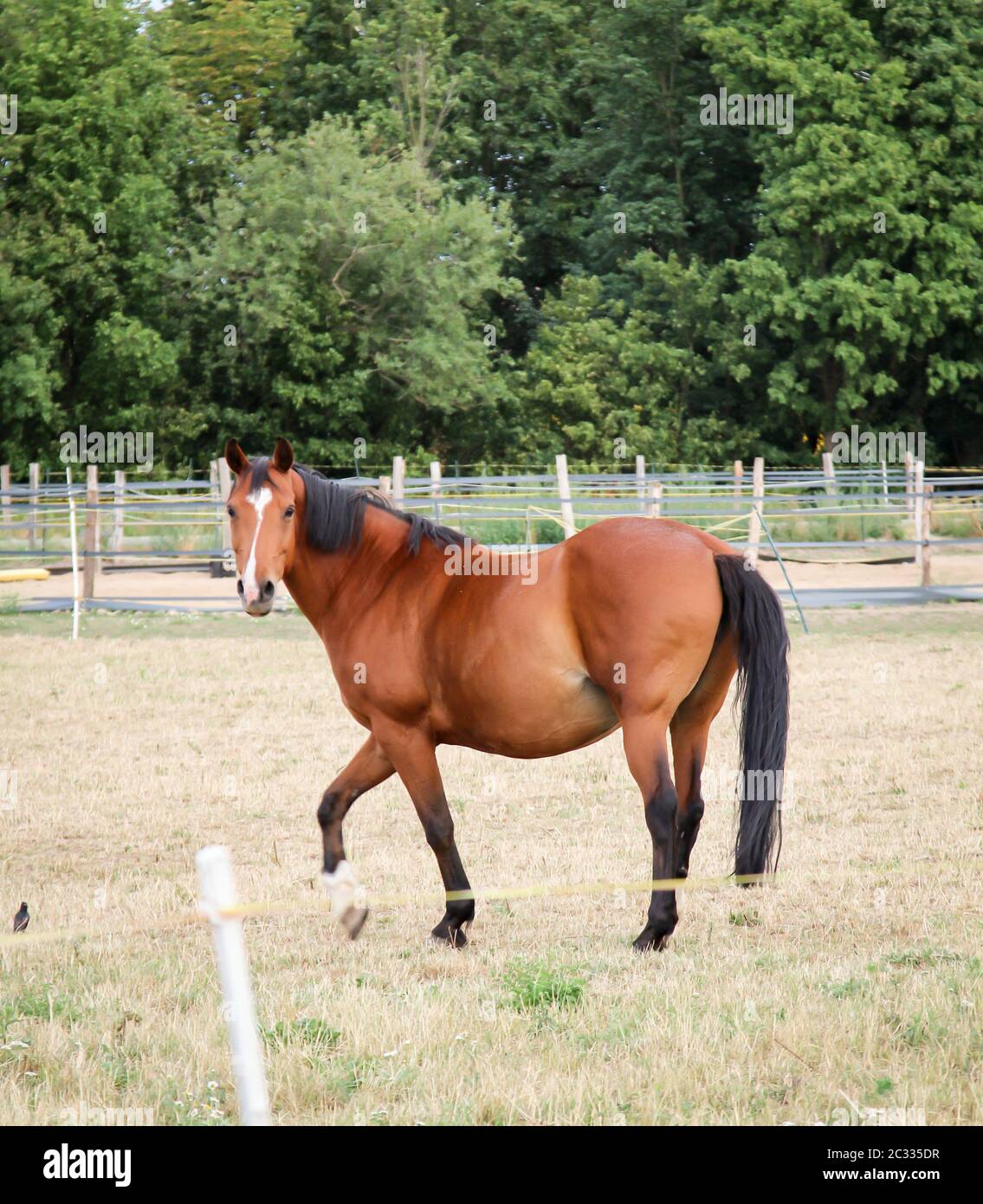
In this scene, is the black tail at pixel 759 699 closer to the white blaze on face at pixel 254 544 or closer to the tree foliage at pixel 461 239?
the white blaze on face at pixel 254 544

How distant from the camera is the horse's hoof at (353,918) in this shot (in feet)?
17.8

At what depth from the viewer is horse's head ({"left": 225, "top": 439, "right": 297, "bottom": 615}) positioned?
5.05 metres

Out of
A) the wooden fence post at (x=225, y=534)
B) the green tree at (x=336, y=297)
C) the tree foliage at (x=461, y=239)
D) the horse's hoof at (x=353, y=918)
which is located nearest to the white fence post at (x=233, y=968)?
the horse's hoof at (x=353, y=918)

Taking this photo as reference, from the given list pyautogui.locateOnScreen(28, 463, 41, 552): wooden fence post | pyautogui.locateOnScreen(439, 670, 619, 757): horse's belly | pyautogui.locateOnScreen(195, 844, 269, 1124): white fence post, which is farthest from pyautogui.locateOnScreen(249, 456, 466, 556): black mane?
pyautogui.locateOnScreen(28, 463, 41, 552): wooden fence post

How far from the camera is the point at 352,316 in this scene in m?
35.4

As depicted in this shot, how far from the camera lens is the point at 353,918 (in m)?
5.43

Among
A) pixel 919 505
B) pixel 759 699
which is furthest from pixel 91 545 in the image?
pixel 759 699

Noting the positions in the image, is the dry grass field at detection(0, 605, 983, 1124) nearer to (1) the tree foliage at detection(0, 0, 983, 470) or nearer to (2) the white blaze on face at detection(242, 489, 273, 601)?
(2) the white blaze on face at detection(242, 489, 273, 601)

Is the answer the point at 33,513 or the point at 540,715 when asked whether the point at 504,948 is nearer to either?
the point at 540,715

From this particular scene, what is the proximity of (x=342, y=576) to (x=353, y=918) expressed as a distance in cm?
142

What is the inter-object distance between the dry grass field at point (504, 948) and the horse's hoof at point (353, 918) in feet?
0.24

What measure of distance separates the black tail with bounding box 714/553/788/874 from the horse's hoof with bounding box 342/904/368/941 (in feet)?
5.03

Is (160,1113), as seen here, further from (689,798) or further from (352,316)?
(352,316)
